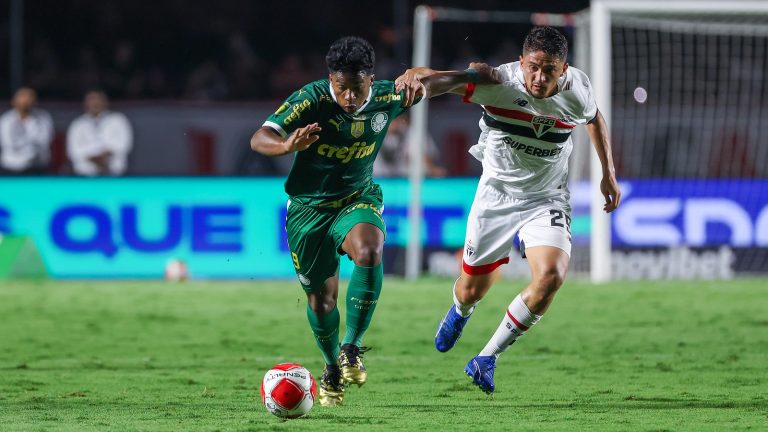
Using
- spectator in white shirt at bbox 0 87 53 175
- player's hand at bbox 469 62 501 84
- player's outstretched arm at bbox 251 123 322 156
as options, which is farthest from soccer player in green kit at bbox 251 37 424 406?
spectator in white shirt at bbox 0 87 53 175

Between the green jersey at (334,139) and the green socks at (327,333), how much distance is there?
2.09ft

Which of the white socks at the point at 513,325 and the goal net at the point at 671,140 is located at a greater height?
the white socks at the point at 513,325

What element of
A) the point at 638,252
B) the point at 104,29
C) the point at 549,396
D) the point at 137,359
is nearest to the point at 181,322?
the point at 137,359

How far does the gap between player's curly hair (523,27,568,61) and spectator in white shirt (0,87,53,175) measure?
11.6m

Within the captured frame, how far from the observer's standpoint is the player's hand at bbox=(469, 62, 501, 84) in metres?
7.36

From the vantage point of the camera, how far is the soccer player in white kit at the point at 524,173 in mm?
7246

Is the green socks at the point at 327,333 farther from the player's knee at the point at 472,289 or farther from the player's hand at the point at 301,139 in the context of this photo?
the player's hand at the point at 301,139

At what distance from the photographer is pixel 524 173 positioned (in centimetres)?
785

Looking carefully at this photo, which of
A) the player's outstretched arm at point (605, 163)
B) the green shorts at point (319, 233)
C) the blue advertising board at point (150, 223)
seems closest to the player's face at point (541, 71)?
the player's outstretched arm at point (605, 163)

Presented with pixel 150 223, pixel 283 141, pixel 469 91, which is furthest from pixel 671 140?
pixel 283 141

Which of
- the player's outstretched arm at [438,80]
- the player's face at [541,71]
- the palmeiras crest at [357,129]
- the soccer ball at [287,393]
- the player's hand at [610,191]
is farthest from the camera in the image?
the player's hand at [610,191]

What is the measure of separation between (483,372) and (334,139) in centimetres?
154

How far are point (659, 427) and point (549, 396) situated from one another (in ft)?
4.20

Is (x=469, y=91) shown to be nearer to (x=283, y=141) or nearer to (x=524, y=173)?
(x=524, y=173)
